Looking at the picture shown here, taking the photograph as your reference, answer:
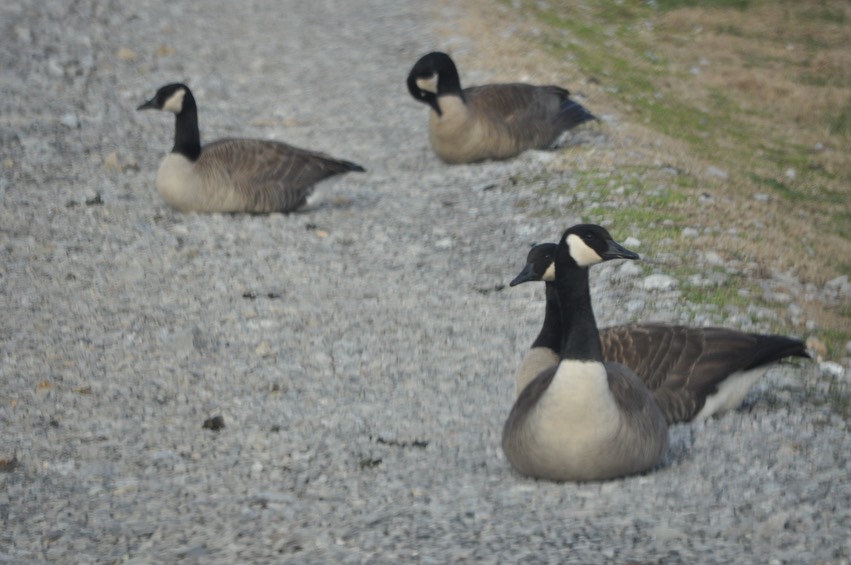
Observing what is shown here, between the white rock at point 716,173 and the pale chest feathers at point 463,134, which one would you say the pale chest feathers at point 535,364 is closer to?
the pale chest feathers at point 463,134

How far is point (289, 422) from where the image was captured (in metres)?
7.63


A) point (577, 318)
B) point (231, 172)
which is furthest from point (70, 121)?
point (577, 318)

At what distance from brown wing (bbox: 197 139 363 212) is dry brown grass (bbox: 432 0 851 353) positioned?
2.81 metres

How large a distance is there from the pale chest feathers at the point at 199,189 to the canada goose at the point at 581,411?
5686mm

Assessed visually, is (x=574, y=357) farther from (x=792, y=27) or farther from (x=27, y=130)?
(x=792, y=27)

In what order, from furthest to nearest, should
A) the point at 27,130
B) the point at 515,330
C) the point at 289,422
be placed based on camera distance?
1. the point at 27,130
2. the point at 515,330
3. the point at 289,422

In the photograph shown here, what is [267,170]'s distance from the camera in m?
11.9

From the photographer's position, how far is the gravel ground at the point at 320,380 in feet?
19.9

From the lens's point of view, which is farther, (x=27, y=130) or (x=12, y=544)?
(x=27, y=130)

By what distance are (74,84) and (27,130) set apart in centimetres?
226

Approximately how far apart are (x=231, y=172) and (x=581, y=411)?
6.26 metres

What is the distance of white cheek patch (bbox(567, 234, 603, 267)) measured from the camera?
6535mm

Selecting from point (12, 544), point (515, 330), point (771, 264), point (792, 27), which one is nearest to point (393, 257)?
point (515, 330)

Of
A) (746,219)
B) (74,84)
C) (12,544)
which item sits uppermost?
(74,84)
